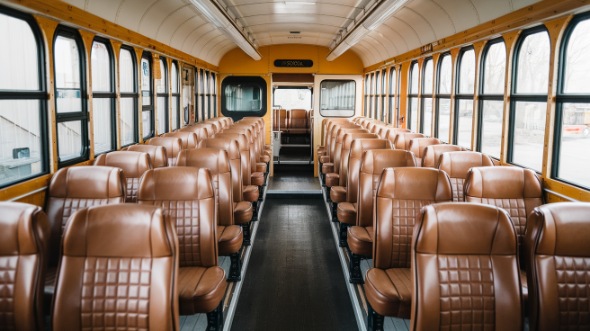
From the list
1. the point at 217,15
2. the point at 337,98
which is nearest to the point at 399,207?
the point at 217,15

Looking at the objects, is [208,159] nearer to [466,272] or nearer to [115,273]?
[115,273]

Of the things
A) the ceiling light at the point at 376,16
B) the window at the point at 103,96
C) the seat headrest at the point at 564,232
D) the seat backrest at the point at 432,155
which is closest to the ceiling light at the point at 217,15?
the window at the point at 103,96

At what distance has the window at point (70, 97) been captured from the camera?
4.79 meters

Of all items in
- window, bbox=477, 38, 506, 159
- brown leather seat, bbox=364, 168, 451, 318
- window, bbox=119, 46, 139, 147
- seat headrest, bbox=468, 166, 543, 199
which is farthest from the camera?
window, bbox=119, 46, 139, 147

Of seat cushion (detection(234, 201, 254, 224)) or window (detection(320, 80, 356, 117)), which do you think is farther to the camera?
window (detection(320, 80, 356, 117))

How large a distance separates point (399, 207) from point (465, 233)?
1.33m

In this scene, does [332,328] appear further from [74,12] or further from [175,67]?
[175,67]

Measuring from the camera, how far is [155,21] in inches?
287

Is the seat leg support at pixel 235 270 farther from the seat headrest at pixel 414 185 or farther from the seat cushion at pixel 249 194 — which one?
the seat headrest at pixel 414 185

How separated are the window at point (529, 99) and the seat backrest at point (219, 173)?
3.06 metres

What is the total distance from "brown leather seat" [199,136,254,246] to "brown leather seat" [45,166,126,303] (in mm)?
1599

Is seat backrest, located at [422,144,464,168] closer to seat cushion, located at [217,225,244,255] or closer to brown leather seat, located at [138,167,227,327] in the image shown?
seat cushion, located at [217,225,244,255]

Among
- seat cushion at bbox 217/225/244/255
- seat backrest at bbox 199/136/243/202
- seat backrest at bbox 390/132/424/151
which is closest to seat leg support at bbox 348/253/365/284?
seat cushion at bbox 217/225/244/255

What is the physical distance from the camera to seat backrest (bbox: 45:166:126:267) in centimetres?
376
